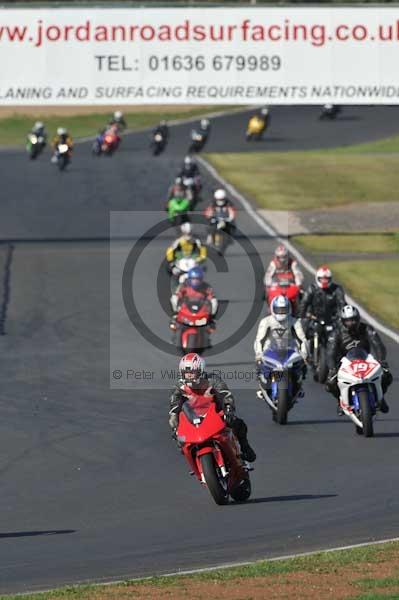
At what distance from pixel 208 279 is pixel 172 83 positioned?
6035 millimetres

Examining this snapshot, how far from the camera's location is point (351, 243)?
146ft

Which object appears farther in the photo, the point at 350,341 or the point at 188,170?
the point at 188,170

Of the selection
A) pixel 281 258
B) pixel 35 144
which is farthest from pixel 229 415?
pixel 35 144

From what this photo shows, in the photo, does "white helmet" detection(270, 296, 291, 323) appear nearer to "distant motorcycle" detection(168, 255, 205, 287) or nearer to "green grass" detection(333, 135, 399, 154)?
"distant motorcycle" detection(168, 255, 205, 287)

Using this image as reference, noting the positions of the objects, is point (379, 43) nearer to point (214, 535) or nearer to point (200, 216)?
point (200, 216)

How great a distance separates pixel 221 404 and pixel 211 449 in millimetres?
673

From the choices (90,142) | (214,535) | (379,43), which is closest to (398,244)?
(379,43)

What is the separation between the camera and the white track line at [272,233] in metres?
29.6

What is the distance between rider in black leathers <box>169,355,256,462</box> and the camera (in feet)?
51.3

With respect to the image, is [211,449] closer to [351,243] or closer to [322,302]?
[322,302]

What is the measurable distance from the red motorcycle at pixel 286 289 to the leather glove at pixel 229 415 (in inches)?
484

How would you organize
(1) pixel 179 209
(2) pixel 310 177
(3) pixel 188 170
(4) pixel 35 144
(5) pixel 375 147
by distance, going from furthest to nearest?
1. (5) pixel 375 147
2. (4) pixel 35 144
3. (2) pixel 310 177
4. (3) pixel 188 170
5. (1) pixel 179 209

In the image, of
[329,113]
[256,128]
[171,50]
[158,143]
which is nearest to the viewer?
[171,50]

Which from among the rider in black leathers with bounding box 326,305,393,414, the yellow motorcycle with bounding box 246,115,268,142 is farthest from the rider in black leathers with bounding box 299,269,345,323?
the yellow motorcycle with bounding box 246,115,268,142
